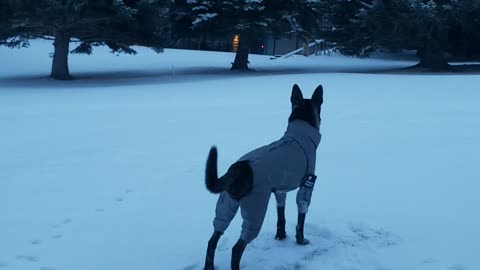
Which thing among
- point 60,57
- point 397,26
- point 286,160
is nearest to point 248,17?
point 397,26

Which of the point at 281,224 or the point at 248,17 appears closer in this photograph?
the point at 281,224

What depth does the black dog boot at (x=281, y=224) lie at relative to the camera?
4.63 metres

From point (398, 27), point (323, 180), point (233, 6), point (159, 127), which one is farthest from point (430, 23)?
point (323, 180)

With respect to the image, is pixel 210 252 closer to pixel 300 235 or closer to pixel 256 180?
pixel 256 180

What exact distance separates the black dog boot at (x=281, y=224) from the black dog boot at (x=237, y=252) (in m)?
0.78

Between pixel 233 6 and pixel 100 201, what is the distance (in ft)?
59.9

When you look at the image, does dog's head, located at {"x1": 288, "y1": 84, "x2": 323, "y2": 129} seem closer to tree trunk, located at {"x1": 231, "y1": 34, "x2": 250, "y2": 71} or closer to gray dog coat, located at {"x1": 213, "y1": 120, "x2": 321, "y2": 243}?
gray dog coat, located at {"x1": 213, "y1": 120, "x2": 321, "y2": 243}

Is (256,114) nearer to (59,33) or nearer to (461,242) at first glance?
(461,242)

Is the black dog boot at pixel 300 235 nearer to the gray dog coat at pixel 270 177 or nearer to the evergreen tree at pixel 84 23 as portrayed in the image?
the gray dog coat at pixel 270 177

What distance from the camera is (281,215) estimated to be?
464 centimetres

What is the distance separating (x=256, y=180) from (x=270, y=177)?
0.38 ft

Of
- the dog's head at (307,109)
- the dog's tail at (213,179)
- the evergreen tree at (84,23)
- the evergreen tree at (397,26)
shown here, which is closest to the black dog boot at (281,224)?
the dog's head at (307,109)

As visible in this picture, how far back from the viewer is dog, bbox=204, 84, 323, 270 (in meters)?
3.81

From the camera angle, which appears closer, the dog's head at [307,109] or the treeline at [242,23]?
the dog's head at [307,109]
